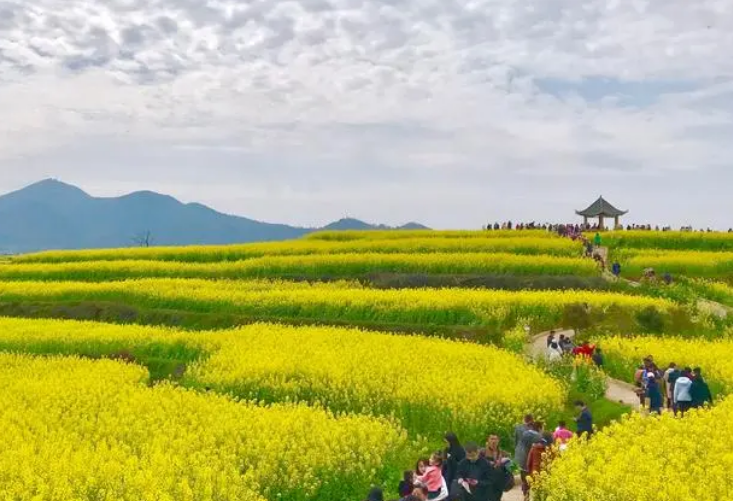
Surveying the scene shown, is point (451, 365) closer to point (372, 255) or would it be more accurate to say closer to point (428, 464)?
point (428, 464)

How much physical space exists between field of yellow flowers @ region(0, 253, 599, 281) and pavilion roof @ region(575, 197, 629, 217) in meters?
21.4

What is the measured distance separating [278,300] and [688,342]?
19.3 m

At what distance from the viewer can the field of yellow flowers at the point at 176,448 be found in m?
13.3

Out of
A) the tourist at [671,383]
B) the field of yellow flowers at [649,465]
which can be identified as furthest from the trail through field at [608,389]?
the field of yellow flowers at [649,465]

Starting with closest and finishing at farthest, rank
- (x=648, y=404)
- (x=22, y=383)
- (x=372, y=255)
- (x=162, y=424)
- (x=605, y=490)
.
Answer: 1. (x=605, y=490)
2. (x=162, y=424)
3. (x=648, y=404)
4. (x=22, y=383)
5. (x=372, y=255)

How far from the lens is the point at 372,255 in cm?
5072

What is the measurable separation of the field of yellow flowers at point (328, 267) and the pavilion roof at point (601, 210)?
70.1 feet

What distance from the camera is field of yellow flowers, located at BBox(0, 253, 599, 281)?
45.8m

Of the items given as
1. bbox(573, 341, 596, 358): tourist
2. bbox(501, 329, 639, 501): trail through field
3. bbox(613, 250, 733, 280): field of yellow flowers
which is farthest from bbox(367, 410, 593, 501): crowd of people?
bbox(613, 250, 733, 280): field of yellow flowers

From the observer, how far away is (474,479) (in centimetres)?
1234

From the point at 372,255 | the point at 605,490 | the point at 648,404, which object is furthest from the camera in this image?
the point at 372,255

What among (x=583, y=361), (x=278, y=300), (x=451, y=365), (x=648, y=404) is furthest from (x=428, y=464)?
(x=278, y=300)

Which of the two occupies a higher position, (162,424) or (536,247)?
(536,247)

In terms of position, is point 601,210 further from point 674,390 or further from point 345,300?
point 674,390
